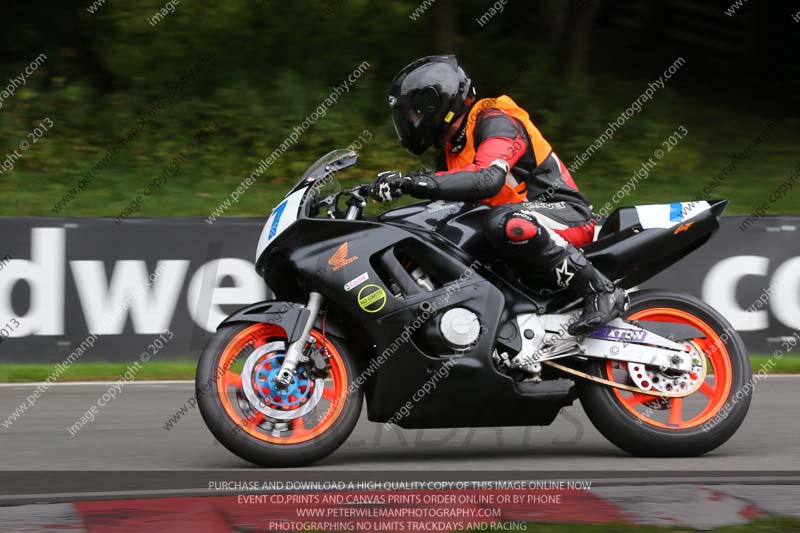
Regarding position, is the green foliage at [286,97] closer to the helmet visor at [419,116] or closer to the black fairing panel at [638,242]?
the black fairing panel at [638,242]

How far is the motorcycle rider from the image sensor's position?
602 centimetres

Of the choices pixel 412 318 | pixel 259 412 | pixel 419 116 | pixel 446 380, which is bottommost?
pixel 259 412

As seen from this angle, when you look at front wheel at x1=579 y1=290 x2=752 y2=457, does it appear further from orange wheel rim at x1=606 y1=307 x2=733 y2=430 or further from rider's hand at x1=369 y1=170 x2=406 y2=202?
rider's hand at x1=369 y1=170 x2=406 y2=202

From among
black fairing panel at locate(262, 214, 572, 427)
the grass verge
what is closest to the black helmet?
black fairing panel at locate(262, 214, 572, 427)

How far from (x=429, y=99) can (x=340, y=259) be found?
869 millimetres

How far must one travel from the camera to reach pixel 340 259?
235 inches

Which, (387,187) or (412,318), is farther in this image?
(412,318)

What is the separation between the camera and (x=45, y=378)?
9477mm

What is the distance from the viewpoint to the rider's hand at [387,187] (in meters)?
5.93

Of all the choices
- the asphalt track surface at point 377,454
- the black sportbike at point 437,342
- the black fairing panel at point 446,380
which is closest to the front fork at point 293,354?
the black sportbike at point 437,342

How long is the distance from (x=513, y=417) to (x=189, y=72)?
453 inches

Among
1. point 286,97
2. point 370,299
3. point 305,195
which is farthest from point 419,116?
point 286,97

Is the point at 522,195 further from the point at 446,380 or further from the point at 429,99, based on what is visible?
the point at 446,380

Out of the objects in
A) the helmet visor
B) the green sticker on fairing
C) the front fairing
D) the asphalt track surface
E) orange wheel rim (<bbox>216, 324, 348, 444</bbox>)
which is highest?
the helmet visor
